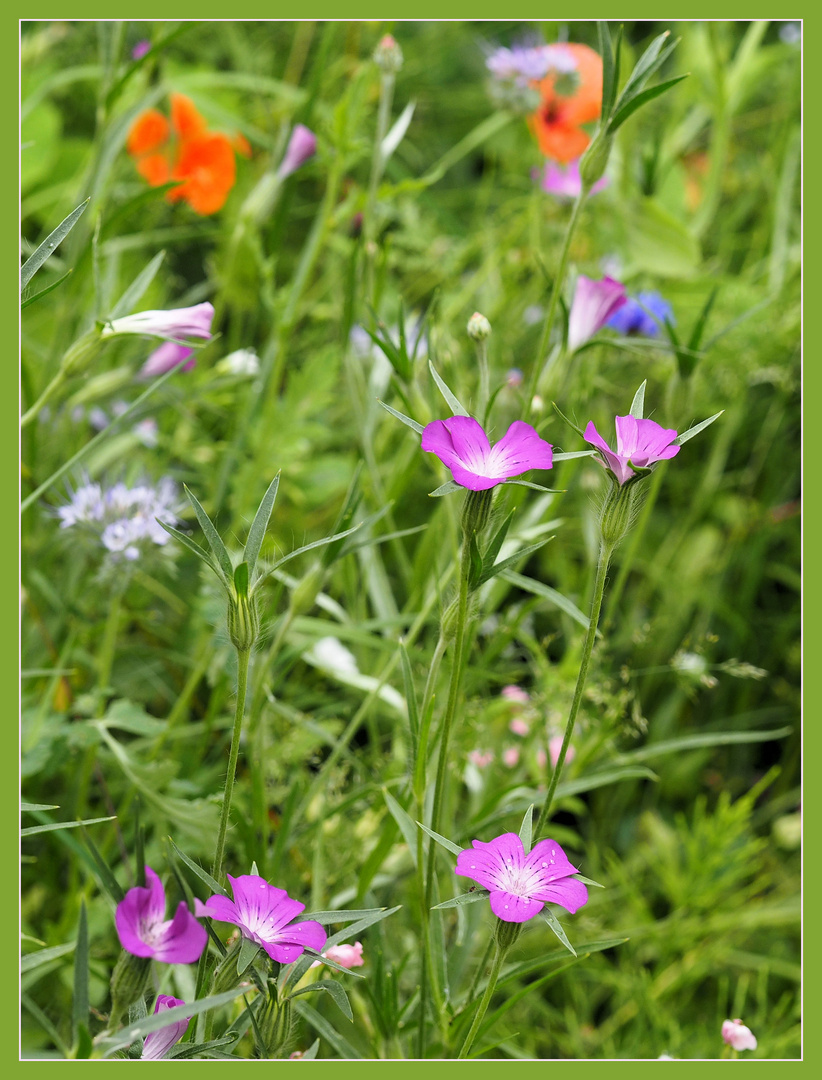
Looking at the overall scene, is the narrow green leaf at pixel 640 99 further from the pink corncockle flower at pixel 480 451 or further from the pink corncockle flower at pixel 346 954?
the pink corncockle flower at pixel 346 954

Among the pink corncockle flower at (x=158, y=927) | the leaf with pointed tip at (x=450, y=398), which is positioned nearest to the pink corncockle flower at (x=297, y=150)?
the leaf with pointed tip at (x=450, y=398)

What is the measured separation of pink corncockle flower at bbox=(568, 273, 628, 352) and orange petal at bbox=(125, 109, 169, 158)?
532mm

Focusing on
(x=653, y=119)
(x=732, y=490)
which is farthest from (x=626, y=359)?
(x=653, y=119)

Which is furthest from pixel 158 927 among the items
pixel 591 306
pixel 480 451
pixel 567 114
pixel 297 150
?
pixel 567 114

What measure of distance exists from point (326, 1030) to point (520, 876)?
0.17 meters

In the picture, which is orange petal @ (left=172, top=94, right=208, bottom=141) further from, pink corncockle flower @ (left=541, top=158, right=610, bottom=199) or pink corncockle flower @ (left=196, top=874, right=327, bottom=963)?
pink corncockle flower @ (left=196, top=874, right=327, bottom=963)

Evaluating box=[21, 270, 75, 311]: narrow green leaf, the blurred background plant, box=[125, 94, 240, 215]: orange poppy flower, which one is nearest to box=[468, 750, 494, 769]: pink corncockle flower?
the blurred background plant

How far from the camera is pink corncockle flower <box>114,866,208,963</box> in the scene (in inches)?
18.1

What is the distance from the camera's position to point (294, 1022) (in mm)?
420

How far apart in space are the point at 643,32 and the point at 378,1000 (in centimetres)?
142

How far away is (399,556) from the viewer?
727 mm

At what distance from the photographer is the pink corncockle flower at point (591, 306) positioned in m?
0.61

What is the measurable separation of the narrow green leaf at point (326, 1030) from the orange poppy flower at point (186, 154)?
0.70 m

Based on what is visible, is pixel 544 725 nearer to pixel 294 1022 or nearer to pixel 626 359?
pixel 294 1022
